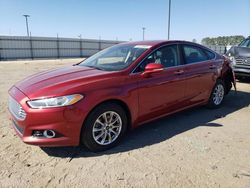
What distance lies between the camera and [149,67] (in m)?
4.07

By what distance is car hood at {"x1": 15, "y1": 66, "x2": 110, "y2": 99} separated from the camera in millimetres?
3410

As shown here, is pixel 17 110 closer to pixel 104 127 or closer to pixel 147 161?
pixel 104 127

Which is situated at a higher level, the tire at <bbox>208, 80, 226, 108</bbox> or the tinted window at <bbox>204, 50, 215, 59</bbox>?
the tinted window at <bbox>204, 50, 215, 59</bbox>

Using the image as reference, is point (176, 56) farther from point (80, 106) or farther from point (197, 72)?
point (80, 106)

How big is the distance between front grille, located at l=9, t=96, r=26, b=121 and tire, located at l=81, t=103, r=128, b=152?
0.83 meters

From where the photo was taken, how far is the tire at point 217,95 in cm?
587

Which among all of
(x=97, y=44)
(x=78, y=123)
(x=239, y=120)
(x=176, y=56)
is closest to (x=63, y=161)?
(x=78, y=123)

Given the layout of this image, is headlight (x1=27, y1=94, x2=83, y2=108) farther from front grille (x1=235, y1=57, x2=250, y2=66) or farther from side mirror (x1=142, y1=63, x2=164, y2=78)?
front grille (x1=235, y1=57, x2=250, y2=66)

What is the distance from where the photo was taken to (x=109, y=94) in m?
3.65

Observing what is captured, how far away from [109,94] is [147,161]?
107cm

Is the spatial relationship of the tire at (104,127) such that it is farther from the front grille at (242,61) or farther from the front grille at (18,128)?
the front grille at (242,61)

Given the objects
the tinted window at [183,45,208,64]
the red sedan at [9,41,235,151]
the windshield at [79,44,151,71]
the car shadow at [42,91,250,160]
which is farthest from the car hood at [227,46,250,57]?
the windshield at [79,44,151,71]

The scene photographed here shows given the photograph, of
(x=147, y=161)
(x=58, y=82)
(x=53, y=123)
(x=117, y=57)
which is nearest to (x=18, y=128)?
(x=53, y=123)

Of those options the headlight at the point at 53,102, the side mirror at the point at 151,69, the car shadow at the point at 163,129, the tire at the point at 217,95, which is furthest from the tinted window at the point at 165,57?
the tire at the point at 217,95
